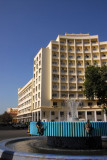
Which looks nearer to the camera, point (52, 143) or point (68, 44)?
point (52, 143)

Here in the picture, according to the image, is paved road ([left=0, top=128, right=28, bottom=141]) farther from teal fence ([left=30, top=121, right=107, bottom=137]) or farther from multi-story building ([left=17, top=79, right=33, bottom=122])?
multi-story building ([left=17, top=79, right=33, bottom=122])

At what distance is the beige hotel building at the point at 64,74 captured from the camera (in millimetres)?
47656

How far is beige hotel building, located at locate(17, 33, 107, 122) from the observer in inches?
1876

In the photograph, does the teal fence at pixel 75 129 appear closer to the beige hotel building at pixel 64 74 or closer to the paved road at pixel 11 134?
the paved road at pixel 11 134

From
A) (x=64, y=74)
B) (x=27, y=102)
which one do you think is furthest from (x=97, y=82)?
(x=27, y=102)

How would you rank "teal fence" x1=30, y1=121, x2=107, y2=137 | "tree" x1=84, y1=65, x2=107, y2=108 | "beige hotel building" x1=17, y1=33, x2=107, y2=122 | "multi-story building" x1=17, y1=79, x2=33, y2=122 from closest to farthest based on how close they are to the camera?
1. "teal fence" x1=30, y1=121, x2=107, y2=137
2. "tree" x1=84, y1=65, x2=107, y2=108
3. "beige hotel building" x1=17, y1=33, x2=107, y2=122
4. "multi-story building" x1=17, y1=79, x2=33, y2=122

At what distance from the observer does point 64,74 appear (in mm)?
50125

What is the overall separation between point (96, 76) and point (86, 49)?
22.7 meters

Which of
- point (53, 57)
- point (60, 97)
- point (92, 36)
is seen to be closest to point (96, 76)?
point (60, 97)

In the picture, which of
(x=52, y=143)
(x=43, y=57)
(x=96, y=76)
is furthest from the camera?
(x=43, y=57)

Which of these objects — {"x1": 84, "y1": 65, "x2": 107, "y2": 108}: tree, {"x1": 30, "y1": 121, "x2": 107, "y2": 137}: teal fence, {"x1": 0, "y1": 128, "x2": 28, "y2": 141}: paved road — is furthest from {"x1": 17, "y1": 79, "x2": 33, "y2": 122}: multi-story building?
{"x1": 30, "y1": 121, "x2": 107, "y2": 137}: teal fence

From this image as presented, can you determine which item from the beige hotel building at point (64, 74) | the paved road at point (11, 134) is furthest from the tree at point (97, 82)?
the beige hotel building at point (64, 74)

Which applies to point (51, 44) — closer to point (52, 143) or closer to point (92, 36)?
point (92, 36)

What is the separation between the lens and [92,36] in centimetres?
5281
